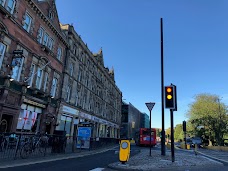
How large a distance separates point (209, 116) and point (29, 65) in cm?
4172

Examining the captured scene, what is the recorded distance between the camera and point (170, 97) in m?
10.7

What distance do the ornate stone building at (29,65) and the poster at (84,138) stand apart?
458 cm

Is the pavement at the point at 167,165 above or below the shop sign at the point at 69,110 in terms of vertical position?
below

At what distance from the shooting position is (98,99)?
39.4 meters

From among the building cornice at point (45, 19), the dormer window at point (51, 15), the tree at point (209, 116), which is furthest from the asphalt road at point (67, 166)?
the tree at point (209, 116)

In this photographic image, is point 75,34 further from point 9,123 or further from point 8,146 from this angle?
point 8,146

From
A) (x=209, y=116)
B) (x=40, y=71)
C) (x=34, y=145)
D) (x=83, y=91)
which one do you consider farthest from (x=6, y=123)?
(x=209, y=116)

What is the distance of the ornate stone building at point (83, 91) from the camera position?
86.2ft

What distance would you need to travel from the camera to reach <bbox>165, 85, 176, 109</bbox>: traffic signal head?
1052 centimetres

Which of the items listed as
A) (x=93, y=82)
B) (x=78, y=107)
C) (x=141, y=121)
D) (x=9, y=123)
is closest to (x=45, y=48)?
(x=9, y=123)

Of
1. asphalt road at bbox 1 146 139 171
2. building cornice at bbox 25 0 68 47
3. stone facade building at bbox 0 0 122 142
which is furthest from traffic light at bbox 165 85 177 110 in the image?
building cornice at bbox 25 0 68 47

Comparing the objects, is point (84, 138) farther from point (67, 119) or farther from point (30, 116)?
point (67, 119)

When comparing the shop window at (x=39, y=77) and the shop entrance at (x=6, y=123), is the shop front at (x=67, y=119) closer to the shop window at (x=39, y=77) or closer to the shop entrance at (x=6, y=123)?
the shop window at (x=39, y=77)

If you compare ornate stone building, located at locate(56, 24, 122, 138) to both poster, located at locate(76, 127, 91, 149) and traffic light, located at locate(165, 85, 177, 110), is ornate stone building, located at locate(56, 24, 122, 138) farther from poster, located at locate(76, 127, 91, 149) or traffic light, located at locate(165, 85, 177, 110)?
traffic light, located at locate(165, 85, 177, 110)
